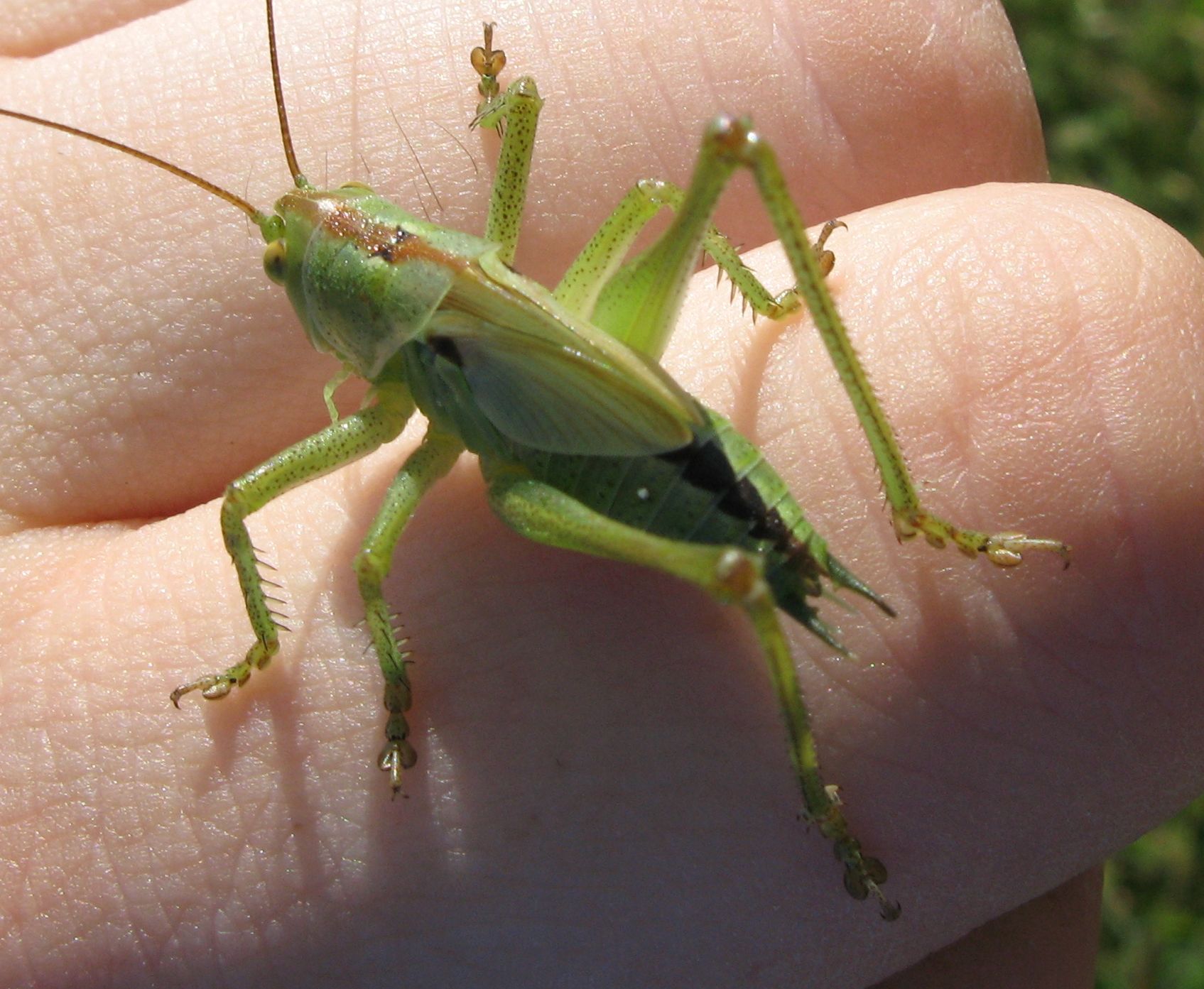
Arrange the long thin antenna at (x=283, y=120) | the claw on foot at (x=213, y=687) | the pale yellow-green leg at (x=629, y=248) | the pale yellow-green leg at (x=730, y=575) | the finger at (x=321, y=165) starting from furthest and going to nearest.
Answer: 1. the finger at (x=321, y=165)
2. the long thin antenna at (x=283, y=120)
3. the pale yellow-green leg at (x=629, y=248)
4. the claw on foot at (x=213, y=687)
5. the pale yellow-green leg at (x=730, y=575)

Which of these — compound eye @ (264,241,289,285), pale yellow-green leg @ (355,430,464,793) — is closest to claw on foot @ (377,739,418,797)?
pale yellow-green leg @ (355,430,464,793)

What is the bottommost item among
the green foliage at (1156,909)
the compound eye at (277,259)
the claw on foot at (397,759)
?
the green foliage at (1156,909)

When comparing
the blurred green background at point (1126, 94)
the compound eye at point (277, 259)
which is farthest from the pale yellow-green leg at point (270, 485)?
the blurred green background at point (1126, 94)

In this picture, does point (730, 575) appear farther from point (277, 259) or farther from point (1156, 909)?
point (1156, 909)

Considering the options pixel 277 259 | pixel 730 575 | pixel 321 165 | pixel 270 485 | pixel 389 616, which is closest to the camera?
pixel 730 575

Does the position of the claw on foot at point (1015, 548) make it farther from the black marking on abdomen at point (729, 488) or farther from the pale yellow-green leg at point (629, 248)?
the pale yellow-green leg at point (629, 248)

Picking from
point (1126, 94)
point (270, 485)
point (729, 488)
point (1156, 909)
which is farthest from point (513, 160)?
point (1126, 94)

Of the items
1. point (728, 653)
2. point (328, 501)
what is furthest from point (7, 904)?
point (728, 653)

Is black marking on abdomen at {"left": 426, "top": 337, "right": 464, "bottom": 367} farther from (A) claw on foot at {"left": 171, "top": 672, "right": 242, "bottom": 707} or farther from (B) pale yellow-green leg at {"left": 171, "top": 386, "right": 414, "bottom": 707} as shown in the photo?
(A) claw on foot at {"left": 171, "top": 672, "right": 242, "bottom": 707}
